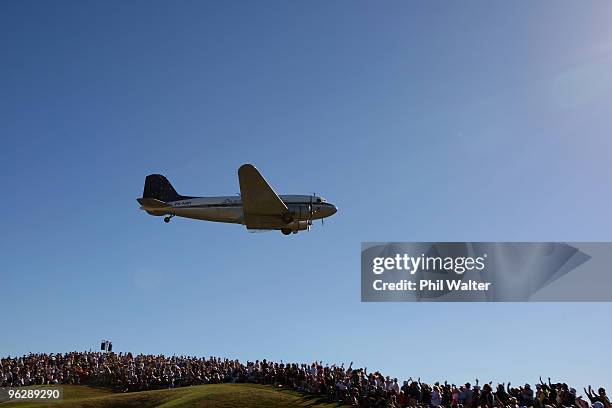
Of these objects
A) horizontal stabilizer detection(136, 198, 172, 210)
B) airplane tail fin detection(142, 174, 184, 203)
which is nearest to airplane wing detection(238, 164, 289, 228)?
horizontal stabilizer detection(136, 198, 172, 210)

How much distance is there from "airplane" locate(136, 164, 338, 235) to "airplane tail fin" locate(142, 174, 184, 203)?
39.9 inches

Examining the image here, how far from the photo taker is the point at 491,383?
87.1 feet

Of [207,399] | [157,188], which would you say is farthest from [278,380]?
[157,188]

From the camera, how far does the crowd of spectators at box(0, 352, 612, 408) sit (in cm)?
2552

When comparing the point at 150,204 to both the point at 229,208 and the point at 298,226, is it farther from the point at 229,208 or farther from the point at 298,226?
the point at 298,226

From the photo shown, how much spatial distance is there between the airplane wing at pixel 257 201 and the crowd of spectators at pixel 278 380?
9.44 m

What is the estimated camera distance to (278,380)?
39156 millimetres

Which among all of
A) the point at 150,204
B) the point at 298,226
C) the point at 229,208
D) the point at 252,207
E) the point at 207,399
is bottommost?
the point at 207,399

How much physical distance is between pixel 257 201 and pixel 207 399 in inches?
495

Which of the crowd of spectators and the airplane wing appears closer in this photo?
the crowd of spectators

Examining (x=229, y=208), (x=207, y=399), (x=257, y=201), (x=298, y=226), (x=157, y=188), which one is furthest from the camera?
(x=157, y=188)

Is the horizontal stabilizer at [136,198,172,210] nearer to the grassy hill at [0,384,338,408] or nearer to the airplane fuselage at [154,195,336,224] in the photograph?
the airplane fuselage at [154,195,336,224]

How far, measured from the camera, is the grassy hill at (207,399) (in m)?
33.2

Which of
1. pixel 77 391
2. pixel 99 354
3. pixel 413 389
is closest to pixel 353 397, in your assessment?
pixel 413 389
